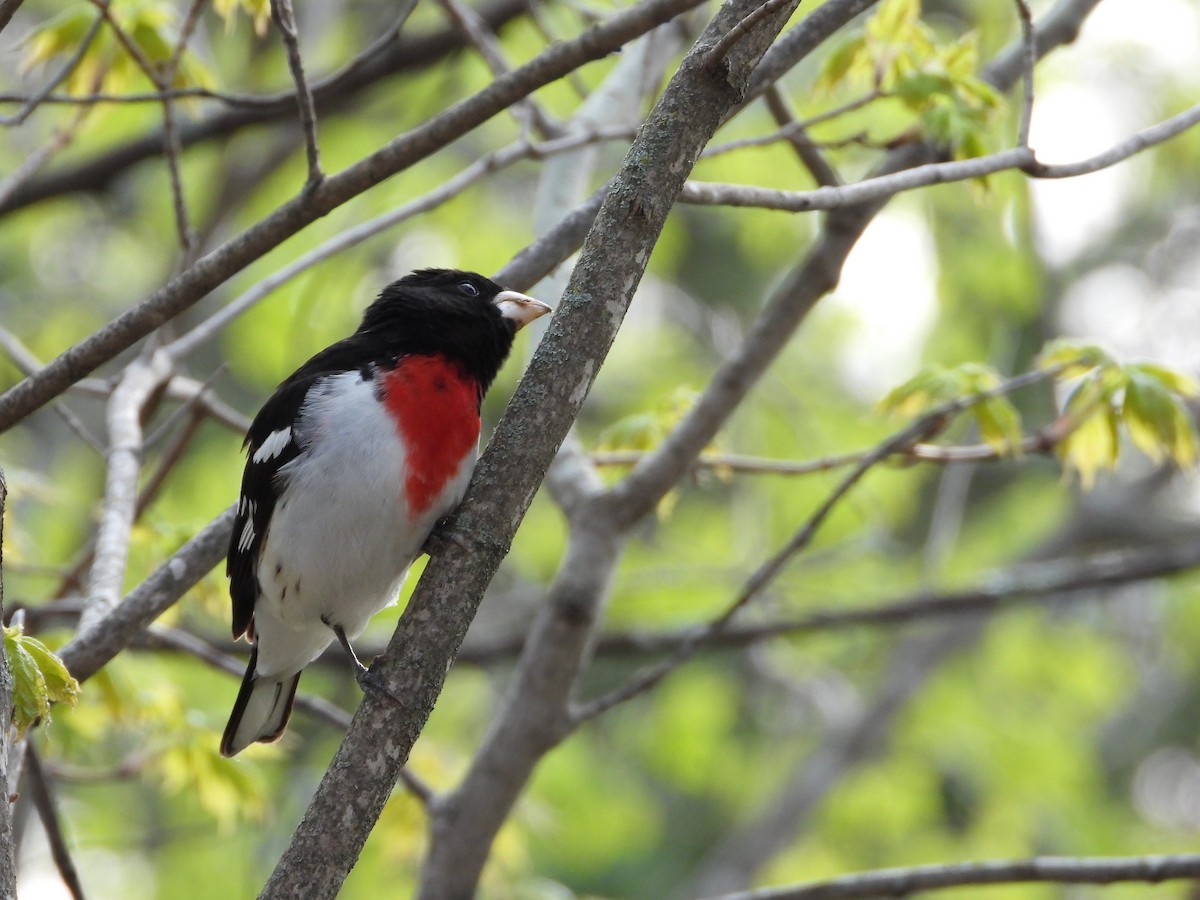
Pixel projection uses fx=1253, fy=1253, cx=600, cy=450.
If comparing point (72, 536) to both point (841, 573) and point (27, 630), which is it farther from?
point (841, 573)

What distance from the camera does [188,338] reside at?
3.82 m

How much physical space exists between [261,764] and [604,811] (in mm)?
2398

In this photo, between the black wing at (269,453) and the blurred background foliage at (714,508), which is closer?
the black wing at (269,453)

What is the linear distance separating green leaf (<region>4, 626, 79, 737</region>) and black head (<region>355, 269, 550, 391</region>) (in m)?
1.29

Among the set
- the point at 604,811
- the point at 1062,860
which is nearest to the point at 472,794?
the point at 1062,860

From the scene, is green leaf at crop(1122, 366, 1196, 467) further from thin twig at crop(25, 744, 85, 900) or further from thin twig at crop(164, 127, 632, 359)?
thin twig at crop(25, 744, 85, 900)

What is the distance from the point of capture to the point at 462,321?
133 inches

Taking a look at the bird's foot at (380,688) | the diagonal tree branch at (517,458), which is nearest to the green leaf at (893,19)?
the diagonal tree branch at (517,458)

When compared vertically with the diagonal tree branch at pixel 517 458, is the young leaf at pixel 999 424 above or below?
below

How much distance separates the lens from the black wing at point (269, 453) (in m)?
3.26

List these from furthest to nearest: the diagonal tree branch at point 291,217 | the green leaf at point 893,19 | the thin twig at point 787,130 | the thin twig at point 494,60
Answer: the thin twig at point 494,60
the green leaf at point 893,19
the thin twig at point 787,130
the diagonal tree branch at point 291,217

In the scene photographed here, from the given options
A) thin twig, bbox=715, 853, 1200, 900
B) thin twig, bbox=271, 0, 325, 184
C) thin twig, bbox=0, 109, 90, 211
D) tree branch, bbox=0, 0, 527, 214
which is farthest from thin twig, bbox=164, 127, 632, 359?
tree branch, bbox=0, 0, 527, 214

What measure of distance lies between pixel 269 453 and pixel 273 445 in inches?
0.9

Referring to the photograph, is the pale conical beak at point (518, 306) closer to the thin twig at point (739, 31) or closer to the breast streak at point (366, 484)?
the breast streak at point (366, 484)
